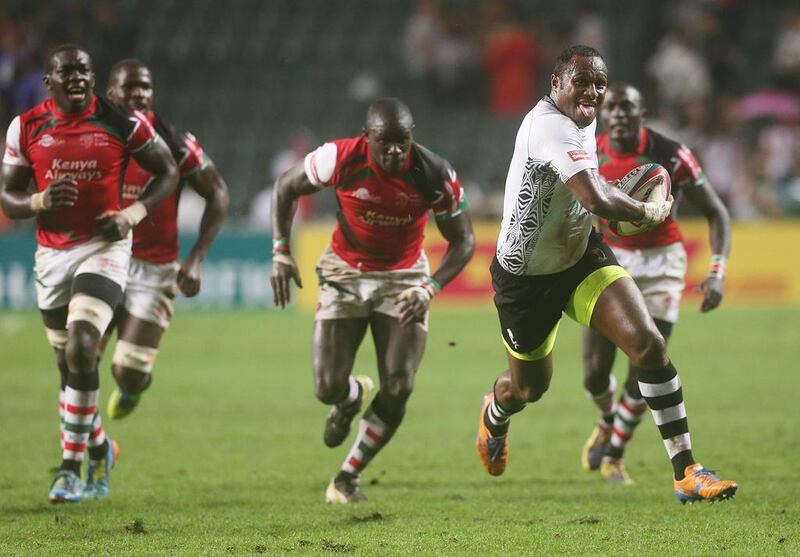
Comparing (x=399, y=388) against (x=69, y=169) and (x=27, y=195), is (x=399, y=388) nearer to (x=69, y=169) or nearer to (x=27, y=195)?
(x=69, y=169)

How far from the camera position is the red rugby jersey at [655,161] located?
908 centimetres

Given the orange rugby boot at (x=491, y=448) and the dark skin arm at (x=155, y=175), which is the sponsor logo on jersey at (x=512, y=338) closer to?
the orange rugby boot at (x=491, y=448)

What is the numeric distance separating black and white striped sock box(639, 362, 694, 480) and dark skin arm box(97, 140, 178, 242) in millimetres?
3602

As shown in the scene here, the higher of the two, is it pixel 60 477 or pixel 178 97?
pixel 60 477

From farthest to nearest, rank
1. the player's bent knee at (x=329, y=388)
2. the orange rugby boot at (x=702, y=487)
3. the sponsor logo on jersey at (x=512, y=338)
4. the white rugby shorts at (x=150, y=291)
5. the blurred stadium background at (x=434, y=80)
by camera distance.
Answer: the blurred stadium background at (x=434, y=80), the white rugby shorts at (x=150, y=291), the player's bent knee at (x=329, y=388), the sponsor logo on jersey at (x=512, y=338), the orange rugby boot at (x=702, y=487)

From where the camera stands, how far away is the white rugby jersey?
6.88 meters

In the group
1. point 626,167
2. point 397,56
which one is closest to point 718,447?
point 626,167

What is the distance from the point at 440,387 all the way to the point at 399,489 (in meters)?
5.22

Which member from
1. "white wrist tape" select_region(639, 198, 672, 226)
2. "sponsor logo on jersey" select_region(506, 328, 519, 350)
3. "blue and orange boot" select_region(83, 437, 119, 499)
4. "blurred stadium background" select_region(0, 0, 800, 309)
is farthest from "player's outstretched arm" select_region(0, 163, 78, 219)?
"blurred stadium background" select_region(0, 0, 800, 309)

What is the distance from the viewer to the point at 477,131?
930 inches

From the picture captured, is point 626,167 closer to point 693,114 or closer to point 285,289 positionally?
point 285,289

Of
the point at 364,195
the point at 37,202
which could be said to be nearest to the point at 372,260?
the point at 364,195

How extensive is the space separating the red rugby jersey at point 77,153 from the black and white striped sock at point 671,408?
3798 millimetres

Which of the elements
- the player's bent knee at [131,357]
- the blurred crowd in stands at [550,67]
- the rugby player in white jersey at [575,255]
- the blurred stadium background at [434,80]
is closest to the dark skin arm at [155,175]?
the player's bent knee at [131,357]
